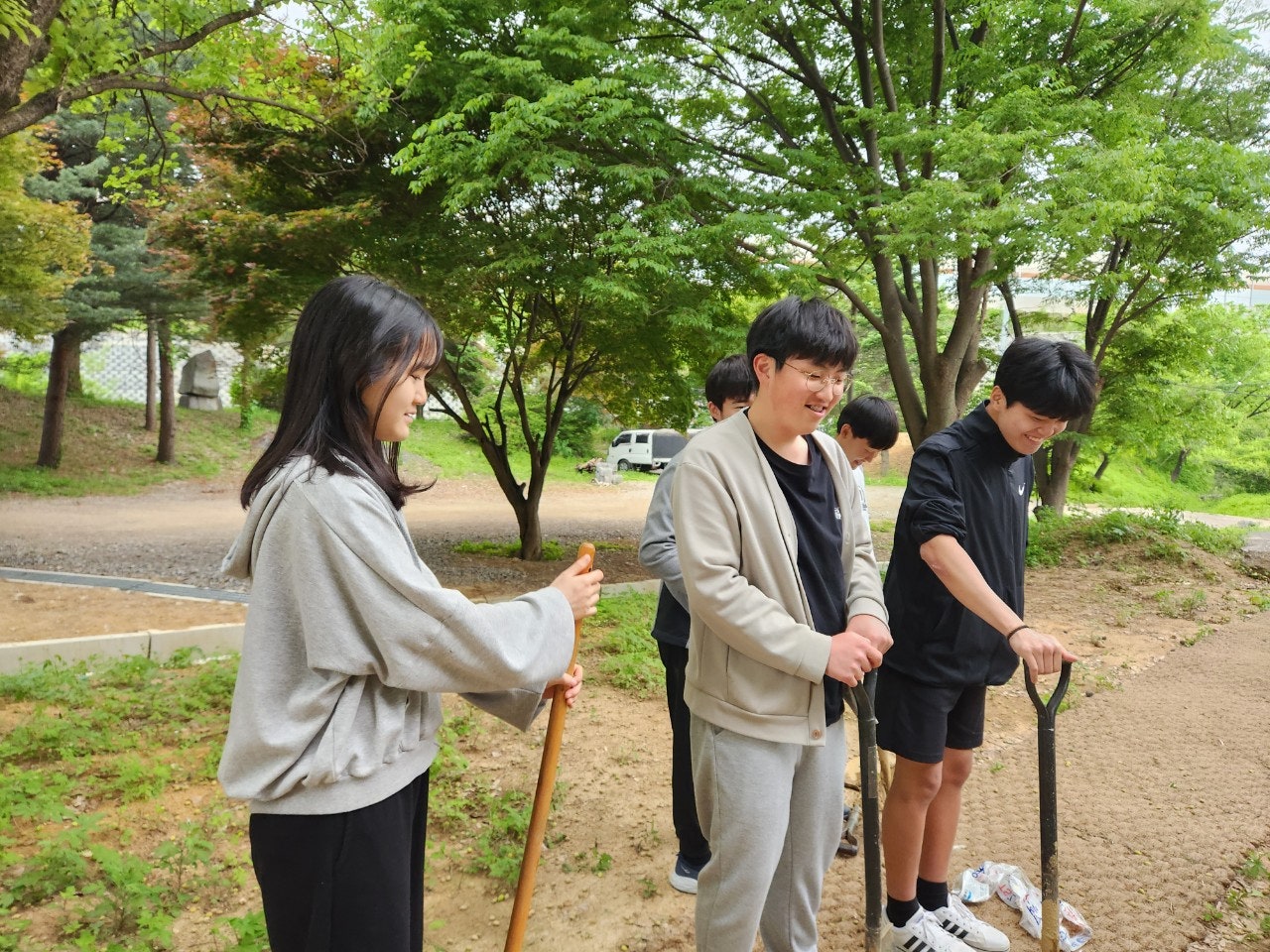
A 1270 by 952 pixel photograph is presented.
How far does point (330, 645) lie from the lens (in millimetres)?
1309

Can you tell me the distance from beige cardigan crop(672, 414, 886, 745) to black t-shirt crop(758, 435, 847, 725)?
0.06 metres

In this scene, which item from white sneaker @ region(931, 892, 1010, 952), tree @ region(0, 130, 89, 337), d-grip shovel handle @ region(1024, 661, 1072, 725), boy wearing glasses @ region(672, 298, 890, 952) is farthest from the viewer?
tree @ region(0, 130, 89, 337)

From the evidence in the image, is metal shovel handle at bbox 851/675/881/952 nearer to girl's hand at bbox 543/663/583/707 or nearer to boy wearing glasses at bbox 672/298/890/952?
boy wearing glasses at bbox 672/298/890/952

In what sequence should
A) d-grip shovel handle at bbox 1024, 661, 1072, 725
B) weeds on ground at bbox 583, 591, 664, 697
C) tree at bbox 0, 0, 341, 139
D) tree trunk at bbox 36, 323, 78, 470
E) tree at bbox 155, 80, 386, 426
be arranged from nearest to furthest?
d-grip shovel handle at bbox 1024, 661, 1072, 725, tree at bbox 0, 0, 341, 139, weeds on ground at bbox 583, 591, 664, 697, tree at bbox 155, 80, 386, 426, tree trunk at bbox 36, 323, 78, 470

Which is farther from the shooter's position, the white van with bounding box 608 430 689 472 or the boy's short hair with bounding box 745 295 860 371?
the white van with bounding box 608 430 689 472

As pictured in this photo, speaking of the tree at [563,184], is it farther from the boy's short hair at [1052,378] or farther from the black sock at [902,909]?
the black sock at [902,909]

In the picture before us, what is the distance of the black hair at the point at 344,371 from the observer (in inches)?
56.2

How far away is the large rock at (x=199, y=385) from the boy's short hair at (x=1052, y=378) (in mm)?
25487

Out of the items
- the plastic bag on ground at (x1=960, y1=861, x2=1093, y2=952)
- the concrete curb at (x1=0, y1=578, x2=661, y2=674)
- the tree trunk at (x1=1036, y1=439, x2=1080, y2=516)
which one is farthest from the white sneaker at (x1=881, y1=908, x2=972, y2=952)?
the tree trunk at (x1=1036, y1=439, x2=1080, y2=516)

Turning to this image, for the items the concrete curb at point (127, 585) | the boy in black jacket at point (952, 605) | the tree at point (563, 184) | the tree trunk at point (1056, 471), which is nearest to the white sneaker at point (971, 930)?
the boy in black jacket at point (952, 605)

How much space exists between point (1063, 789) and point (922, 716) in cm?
→ 215

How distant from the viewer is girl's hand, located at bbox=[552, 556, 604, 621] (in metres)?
1.69

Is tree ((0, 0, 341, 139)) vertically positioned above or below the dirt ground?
above

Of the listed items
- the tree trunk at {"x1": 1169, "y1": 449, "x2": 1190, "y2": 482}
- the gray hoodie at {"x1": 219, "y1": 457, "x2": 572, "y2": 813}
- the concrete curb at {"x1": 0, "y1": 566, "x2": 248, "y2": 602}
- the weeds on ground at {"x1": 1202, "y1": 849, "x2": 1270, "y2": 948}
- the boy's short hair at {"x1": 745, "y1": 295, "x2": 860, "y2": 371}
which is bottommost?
the concrete curb at {"x1": 0, "y1": 566, "x2": 248, "y2": 602}
